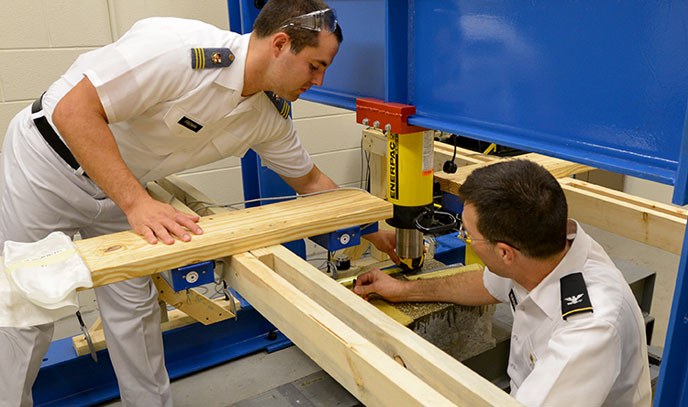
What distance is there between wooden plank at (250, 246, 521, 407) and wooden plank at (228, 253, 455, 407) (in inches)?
2.4

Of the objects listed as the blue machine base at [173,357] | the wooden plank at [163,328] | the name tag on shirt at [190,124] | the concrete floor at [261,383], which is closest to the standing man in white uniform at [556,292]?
the name tag on shirt at [190,124]

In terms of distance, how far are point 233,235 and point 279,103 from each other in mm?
558

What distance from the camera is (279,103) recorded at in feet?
5.52

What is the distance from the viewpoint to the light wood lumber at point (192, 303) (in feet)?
6.05

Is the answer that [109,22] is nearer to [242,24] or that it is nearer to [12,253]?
[242,24]

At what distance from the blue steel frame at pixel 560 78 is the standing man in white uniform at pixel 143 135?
9.8 inches

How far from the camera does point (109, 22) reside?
2723mm

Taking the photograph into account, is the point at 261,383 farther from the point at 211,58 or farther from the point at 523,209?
the point at 523,209

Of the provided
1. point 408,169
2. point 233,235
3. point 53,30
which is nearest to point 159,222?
point 233,235

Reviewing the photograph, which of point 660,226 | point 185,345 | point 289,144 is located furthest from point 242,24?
point 660,226

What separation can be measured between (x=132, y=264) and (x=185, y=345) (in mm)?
1291

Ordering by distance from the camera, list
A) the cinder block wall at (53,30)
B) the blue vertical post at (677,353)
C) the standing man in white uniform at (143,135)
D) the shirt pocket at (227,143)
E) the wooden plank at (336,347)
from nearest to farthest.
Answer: the wooden plank at (336,347)
the blue vertical post at (677,353)
the standing man in white uniform at (143,135)
the shirt pocket at (227,143)
the cinder block wall at (53,30)

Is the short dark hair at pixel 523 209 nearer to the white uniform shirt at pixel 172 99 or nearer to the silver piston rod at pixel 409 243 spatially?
the silver piston rod at pixel 409 243

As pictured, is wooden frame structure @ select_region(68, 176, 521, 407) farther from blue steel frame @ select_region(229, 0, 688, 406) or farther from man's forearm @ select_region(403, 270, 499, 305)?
blue steel frame @ select_region(229, 0, 688, 406)
